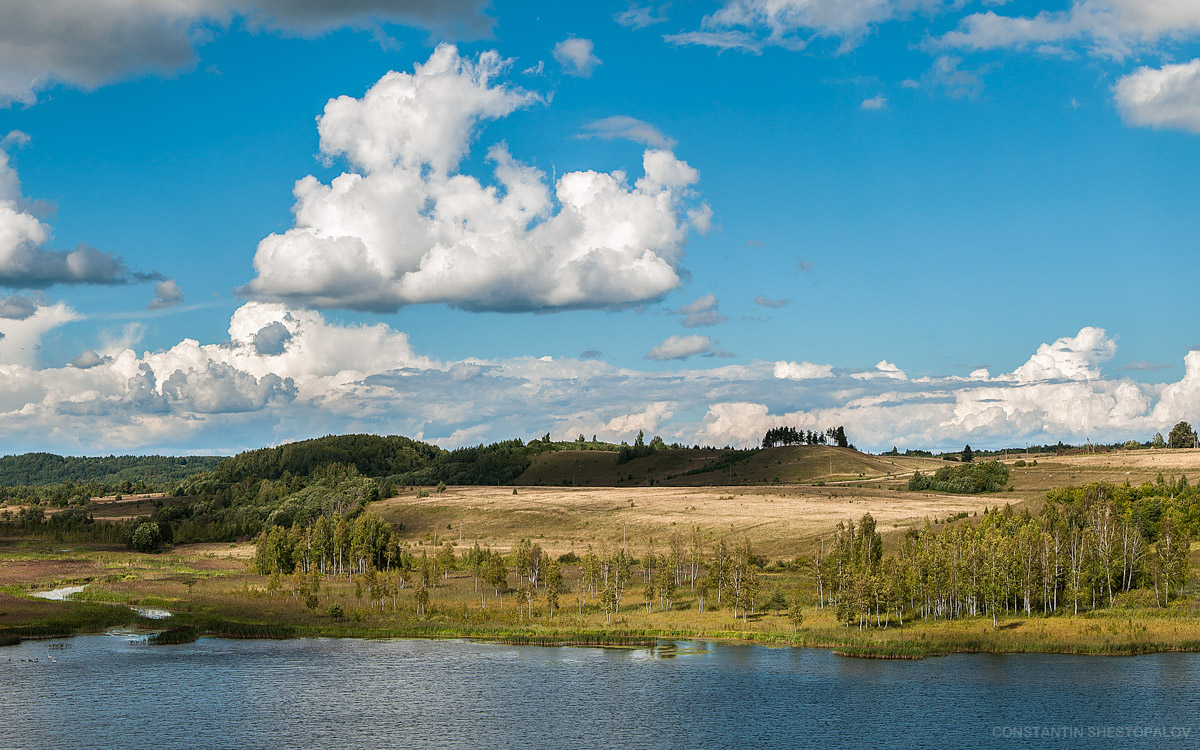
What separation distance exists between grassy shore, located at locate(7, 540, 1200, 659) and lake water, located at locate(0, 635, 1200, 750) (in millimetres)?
4765

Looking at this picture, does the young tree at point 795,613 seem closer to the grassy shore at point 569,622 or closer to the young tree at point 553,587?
the grassy shore at point 569,622

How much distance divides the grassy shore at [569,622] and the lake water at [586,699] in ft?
15.6

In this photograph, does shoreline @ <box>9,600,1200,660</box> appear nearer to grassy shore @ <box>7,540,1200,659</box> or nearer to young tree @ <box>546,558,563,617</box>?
grassy shore @ <box>7,540,1200,659</box>

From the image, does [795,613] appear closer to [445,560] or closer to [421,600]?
[421,600]

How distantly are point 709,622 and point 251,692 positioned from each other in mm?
56230

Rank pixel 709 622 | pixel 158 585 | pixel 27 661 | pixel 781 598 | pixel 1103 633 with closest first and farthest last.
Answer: pixel 27 661 → pixel 1103 633 → pixel 709 622 → pixel 781 598 → pixel 158 585

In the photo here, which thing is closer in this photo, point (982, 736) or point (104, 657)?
point (982, 736)

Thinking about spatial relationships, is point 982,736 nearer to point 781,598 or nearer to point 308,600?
point 781,598

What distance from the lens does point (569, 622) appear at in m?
122

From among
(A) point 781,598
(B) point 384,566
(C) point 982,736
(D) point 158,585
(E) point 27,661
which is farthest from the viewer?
(B) point 384,566

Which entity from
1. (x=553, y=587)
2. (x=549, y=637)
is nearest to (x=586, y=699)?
(x=549, y=637)

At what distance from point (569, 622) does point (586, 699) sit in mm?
37885

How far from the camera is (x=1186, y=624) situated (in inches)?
4355

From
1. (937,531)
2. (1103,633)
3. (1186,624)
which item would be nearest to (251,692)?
(1103,633)
